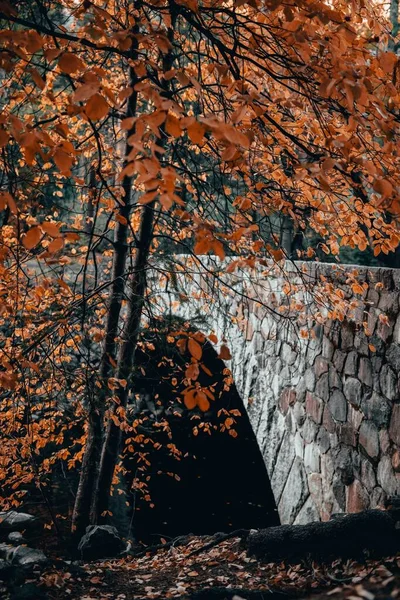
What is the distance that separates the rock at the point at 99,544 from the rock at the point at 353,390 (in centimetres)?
247

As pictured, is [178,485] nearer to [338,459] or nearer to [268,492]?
[268,492]

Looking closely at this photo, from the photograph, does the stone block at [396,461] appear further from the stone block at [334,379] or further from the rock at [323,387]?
the rock at [323,387]

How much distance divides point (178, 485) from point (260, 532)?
5.77 metres

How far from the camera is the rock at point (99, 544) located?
516 centimetres

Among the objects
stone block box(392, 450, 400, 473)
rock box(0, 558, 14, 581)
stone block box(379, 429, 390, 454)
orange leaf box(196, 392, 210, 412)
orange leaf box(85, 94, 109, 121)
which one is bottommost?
rock box(0, 558, 14, 581)

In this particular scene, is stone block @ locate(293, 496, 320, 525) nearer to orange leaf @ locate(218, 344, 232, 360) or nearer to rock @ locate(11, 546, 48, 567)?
rock @ locate(11, 546, 48, 567)

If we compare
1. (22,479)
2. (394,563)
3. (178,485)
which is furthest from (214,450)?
(394,563)

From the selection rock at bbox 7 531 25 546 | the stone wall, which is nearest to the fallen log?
the stone wall

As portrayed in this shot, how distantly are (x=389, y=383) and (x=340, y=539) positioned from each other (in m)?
0.98

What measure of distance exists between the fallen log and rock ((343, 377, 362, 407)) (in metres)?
0.97

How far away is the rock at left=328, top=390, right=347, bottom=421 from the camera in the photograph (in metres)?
4.20

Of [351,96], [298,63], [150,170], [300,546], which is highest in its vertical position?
[298,63]

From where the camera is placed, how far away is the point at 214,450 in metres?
10.3

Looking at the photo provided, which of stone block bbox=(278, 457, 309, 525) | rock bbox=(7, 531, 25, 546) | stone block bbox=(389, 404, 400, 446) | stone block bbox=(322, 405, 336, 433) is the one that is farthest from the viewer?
rock bbox=(7, 531, 25, 546)
